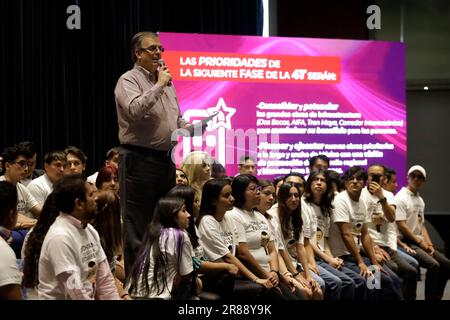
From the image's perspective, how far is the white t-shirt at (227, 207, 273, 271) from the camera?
171 inches

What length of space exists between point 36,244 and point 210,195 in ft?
4.76

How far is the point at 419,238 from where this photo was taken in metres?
6.37

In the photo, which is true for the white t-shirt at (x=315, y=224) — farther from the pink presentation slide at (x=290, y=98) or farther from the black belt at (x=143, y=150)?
the black belt at (x=143, y=150)

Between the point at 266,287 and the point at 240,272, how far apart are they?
17cm

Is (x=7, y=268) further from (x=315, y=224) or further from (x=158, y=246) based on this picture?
(x=315, y=224)

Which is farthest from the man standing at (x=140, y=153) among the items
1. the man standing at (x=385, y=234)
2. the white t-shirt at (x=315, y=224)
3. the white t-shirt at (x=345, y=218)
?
the man standing at (x=385, y=234)

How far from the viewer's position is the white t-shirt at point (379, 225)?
574cm

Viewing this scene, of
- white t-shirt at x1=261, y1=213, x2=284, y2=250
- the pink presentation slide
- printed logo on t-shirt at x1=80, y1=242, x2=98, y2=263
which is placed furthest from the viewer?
the pink presentation slide

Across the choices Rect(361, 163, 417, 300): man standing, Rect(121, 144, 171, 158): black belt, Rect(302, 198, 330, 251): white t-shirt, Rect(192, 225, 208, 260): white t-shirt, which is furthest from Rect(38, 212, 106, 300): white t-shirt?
Rect(361, 163, 417, 300): man standing

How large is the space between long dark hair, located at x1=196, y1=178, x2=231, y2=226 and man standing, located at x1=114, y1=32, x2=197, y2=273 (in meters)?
0.71

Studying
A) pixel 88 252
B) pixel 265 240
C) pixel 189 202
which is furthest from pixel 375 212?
pixel 88 252

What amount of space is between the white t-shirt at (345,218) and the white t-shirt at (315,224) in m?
0.07

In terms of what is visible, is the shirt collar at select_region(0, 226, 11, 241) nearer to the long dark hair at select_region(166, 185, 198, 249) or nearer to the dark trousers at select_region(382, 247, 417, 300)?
the long dark hair at select_region(166, 185, 198, 249)
